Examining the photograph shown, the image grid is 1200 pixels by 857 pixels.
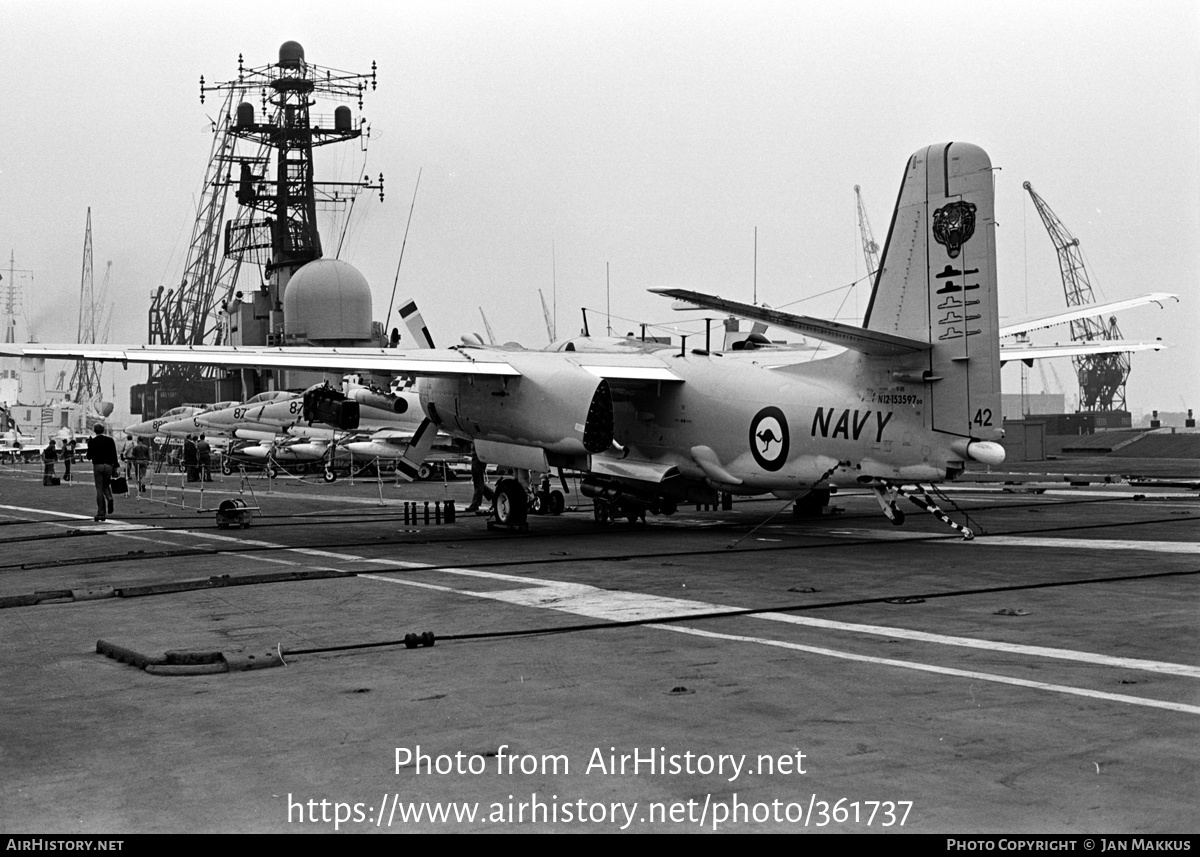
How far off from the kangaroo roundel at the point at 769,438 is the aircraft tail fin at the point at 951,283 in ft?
8.98

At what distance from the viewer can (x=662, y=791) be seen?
641cm

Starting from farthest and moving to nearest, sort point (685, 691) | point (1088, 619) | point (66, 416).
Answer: point (66, 416) < point (1088, 619) < point (685, 691)

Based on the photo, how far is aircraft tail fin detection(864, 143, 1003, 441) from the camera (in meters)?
18.9

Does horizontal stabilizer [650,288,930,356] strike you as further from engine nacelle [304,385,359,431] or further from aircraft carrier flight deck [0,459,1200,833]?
engine nacelle [304,385,359,431]

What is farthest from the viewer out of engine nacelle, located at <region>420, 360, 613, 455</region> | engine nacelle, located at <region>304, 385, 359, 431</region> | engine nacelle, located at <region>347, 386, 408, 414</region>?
engine nacelle, located at <region>347, 386, 408, 414</region>

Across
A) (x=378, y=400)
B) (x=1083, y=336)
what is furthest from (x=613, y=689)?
(x=1083, y=336)

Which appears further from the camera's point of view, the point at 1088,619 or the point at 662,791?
the point at 1088,619

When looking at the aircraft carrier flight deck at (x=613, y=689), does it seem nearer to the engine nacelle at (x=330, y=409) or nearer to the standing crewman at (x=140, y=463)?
the engine nacelle at (x=330, y=409)

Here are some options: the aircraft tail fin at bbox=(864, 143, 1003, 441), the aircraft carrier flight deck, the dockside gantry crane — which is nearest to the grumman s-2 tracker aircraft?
the aircraft tail fin at bbox=(864, 143, 1003, 441)

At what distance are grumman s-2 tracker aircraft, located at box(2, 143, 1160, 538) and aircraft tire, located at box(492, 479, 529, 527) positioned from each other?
37 mm
